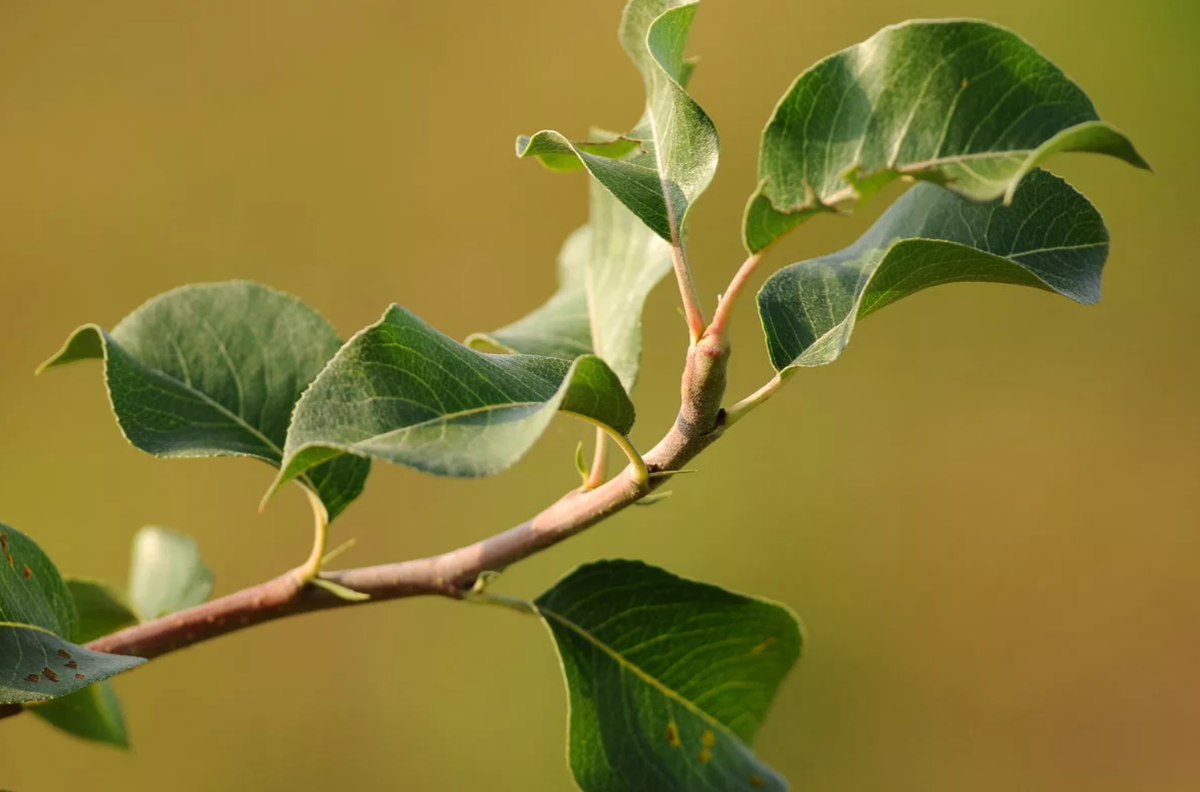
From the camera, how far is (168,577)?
492 mm

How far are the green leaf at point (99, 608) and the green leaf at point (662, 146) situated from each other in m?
0.28

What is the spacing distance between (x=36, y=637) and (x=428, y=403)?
144 millimetres

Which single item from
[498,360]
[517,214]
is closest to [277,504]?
[517,214]

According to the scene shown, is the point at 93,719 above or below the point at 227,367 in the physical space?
below

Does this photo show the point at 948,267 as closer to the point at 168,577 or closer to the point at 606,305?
the point at 606,305

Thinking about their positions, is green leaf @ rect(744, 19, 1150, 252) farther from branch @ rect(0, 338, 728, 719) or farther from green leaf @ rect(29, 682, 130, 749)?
green leaf @ rect(29, 682, 130, 749)

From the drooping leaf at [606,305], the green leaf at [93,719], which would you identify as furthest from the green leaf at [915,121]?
the green leaf at [93,719]

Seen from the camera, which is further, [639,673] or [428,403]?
[639,673]

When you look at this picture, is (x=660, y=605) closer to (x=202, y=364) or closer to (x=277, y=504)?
(x=202, y=364)

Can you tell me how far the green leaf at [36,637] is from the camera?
0.27 m

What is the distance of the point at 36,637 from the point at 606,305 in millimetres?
231

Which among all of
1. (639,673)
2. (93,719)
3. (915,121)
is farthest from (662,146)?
(93,719)

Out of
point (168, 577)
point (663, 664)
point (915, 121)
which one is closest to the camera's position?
point (915, 121)

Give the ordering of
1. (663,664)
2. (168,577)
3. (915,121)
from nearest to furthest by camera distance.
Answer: (915,121), (663,664), (168,577)
